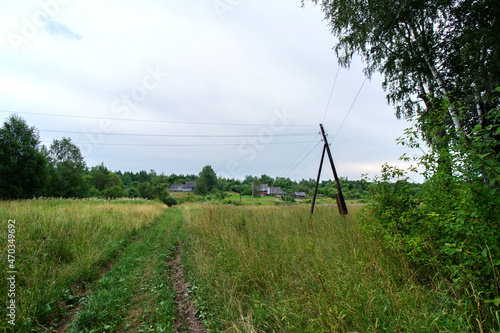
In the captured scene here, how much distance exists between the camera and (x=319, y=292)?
2697 millimetres

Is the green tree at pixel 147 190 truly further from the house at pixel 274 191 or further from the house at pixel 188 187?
the house at pixel 274 191

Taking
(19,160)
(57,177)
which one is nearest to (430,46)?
(19,160)

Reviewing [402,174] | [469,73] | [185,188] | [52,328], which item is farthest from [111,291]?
[185,188]

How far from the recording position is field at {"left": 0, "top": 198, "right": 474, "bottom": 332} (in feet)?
7.13

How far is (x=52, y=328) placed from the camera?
8.71ft

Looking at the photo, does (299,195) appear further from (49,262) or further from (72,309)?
(72,309)

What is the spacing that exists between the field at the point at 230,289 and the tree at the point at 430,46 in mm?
5330

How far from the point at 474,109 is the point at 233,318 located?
33.7ft

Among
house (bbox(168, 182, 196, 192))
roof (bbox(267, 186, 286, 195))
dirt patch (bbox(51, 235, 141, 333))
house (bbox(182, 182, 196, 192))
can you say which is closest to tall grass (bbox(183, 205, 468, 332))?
dirt patch (bbox(51, 235, 141, 333))

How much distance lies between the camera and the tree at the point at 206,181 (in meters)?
62.8

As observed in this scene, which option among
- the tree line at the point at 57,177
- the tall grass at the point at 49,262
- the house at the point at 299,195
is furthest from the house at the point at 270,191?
the tall grass at the point at 49,262

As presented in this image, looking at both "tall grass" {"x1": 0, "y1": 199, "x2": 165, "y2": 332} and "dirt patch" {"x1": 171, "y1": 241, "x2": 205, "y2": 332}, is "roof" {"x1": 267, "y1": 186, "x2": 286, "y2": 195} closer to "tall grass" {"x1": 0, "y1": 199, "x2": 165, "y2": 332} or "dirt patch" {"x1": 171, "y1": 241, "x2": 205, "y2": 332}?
"tall grass" {"x1": 0, "y1": 199, "x2": 165, "y2": 332}

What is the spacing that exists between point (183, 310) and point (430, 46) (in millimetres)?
11292

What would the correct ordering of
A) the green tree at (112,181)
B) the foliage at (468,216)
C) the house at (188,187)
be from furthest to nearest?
the house at (188,187) → the green tree at (112,181) → the foliage at (468,216)
